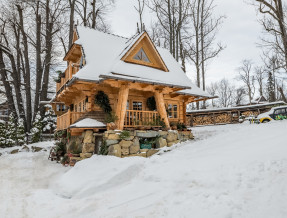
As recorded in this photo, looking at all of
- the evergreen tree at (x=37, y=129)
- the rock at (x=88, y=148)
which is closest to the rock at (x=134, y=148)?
the rock at (x=88, y=148)

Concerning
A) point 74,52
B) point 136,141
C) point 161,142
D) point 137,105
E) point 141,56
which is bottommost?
point 161,142

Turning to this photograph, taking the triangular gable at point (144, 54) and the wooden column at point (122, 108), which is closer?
the wooden column at point (122, 108)

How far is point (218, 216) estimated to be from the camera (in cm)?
366

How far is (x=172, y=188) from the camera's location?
505cm

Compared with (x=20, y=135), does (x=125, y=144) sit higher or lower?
higher

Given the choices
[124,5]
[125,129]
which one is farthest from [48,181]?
[124,5]

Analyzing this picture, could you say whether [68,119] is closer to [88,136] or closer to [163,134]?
[88,136]

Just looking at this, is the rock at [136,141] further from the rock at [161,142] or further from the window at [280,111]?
the window at [280,111]

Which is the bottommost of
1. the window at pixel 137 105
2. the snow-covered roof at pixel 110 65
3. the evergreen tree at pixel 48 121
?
the evergreen tree at pixel 48 121

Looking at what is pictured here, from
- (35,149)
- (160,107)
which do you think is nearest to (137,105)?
(160,107)

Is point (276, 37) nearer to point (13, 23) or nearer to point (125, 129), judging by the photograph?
point (125, 129)

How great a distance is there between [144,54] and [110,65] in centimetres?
245

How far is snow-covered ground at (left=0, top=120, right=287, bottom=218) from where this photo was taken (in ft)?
12.9

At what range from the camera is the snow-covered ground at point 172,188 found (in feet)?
12.9
